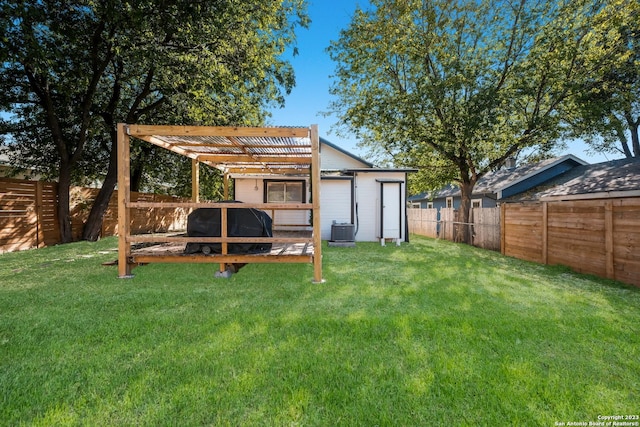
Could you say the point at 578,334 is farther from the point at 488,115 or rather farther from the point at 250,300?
the point at 488,115

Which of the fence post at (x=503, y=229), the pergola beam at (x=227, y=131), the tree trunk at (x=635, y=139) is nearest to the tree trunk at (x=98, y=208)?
the pergola beam at (x=227, y=131)

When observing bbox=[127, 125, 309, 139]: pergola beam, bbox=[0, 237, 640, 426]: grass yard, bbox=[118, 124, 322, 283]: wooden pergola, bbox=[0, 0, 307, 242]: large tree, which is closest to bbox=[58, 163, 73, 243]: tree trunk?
bbox=[0, 0, 307, 242]: large tree

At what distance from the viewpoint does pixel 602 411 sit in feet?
5.93

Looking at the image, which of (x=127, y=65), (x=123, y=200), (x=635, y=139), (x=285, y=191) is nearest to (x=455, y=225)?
(x=285, y=191)

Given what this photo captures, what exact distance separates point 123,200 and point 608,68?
13.9m

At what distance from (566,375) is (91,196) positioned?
45.6 feet

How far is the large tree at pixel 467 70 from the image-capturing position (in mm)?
9391

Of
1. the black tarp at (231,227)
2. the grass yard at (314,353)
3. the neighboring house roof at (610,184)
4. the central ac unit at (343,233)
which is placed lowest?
the grass yard at (314,353)

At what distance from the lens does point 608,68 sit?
8992mm

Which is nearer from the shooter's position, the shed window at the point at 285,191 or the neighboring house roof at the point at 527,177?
the shed window at the point at 285,191

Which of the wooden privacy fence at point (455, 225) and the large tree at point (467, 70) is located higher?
the large tree at point (467, 70)

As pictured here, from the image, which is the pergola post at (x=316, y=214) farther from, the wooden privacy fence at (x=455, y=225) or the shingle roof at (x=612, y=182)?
the wooden privacy fence at (x=455, y=225)

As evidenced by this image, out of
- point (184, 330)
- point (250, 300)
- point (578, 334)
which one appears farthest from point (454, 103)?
point (184, 330)

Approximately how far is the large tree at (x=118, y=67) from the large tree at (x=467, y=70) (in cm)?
330
